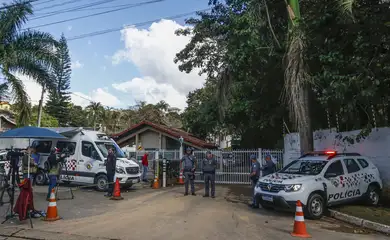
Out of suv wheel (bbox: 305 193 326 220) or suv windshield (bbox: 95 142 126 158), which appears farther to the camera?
suv windshield (bbox: 95 142 126 158)

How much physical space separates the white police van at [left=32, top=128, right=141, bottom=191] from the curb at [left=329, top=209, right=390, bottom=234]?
8373 millimetres

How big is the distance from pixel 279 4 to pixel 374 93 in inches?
259

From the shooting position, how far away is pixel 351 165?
33.1 ft

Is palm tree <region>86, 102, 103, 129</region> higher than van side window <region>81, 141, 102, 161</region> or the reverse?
higher

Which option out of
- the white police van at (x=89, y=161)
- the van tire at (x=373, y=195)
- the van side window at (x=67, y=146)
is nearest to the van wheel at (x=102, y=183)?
the white police van at (x=89, y=161)

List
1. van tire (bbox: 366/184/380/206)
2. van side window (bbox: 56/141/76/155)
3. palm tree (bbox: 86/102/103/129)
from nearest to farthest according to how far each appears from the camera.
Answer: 1. van tire (bbox: 366/184/380/206)
2. van side window (bbox: 56/141/76/155)
3. palm tree (bbox: 86/102/103/129)

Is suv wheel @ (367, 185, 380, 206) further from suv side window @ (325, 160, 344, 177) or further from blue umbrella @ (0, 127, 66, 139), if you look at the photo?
blue umbrella @ (0, 127, 66, 139)

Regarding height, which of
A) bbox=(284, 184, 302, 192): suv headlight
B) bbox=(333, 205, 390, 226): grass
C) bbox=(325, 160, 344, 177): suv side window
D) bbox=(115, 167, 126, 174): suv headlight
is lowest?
bbox=(333, 205, 390, 226): grass

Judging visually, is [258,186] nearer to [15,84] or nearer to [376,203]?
[376,203]

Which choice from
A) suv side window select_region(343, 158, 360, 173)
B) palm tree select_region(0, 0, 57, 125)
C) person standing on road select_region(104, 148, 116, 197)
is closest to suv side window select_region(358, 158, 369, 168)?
suv side window select_region(343, 158, 360, 173)

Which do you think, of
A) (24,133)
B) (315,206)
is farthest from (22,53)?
(315,206)

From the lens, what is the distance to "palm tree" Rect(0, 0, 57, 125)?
46.0 ft

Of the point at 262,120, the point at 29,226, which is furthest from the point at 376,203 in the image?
the point at 29,226

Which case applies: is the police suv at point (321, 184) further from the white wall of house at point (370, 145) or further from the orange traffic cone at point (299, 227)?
the orange traffic cone at point (299, 227)
